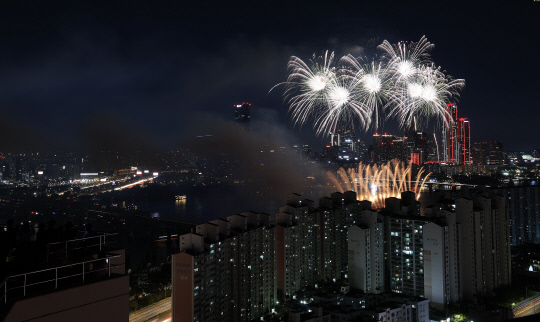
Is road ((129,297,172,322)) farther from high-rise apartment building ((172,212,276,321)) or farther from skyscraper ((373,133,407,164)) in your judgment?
skyscraper ((373,133,407,164))

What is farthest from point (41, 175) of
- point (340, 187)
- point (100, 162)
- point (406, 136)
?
point (406, 136)

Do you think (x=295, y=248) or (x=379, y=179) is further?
(x=379, y=179)

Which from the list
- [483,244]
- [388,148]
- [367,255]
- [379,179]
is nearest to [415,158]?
[388,148]

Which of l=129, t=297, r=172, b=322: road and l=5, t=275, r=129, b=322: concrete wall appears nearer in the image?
l=5, t=275, r=129, b=322: concrete wall

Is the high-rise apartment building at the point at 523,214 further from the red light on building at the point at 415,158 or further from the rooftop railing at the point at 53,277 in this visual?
the rooftop railing at the point at 53,277

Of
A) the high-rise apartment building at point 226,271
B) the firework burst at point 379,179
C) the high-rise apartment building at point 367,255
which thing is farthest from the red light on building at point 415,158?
the high-rise apartment building at point 226,271

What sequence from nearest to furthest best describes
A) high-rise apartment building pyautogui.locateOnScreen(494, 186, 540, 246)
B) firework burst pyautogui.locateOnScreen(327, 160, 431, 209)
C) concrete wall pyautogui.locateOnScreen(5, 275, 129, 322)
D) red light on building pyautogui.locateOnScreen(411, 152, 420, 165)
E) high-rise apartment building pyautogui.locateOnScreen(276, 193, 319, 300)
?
concrete wall pyautogui.locateOnScreen(5, 275, 129, 322) < high-rise apartment building pyautogui.locateOnScreen(276, 193, 319, 300) < high-rise apartment building pyautogui.locateOnScreen(494, 186, 540, 246) < firework burst pyautogui.locateOnScreen(327, 160, 431, 209) < red light on building pyautogui.locateOnScreen(411, 152, 420, 165)

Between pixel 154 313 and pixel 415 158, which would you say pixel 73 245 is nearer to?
pixel 154 313

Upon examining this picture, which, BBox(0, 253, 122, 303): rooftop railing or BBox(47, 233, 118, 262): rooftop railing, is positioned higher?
BBox(47, 233, 118, 262): rooftop railing

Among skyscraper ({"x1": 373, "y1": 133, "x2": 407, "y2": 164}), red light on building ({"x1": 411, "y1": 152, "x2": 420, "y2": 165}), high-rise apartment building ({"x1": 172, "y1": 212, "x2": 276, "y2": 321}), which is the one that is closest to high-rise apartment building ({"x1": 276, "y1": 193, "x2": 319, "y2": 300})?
high-rise apartment building ({"x1": 172, "y1": 212, "x2": 276, "y2": 321})

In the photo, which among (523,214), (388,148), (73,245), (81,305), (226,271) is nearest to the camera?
(81,305)

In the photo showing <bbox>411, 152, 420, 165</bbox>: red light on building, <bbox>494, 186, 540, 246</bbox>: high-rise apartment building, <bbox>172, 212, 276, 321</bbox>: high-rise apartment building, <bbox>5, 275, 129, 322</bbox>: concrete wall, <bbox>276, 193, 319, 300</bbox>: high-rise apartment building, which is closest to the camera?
<bbox>5, 275, 129, 322</bbox>: concrete wall

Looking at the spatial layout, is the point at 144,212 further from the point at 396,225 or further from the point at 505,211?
the point at 505,211

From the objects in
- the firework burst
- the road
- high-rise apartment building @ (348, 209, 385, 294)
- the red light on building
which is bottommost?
the road
